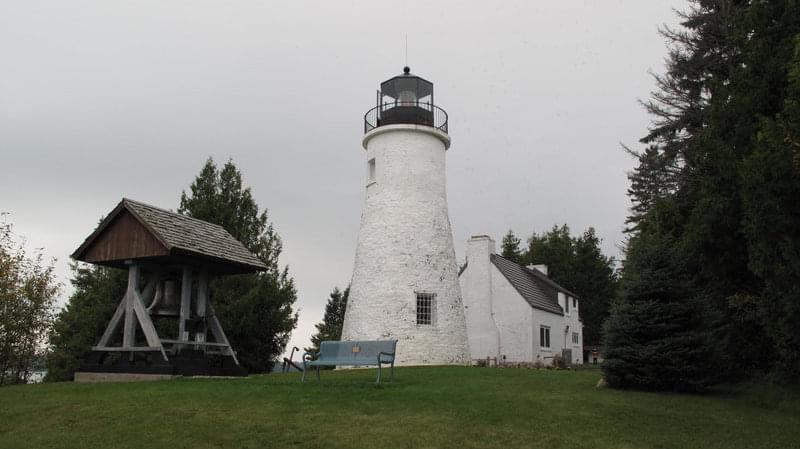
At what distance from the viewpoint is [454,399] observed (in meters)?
12.1

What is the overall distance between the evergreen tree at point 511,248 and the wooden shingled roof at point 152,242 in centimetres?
5438

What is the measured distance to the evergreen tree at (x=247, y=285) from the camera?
84.6 ft

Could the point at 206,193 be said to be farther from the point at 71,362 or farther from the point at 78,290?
the point at 78,290

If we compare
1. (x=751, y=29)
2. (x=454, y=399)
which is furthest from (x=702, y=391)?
(x=751, y=29)

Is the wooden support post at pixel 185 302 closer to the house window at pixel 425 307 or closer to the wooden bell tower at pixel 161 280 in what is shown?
the wooden bell tower at pixel 161 280

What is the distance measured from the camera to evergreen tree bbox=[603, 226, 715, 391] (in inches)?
587

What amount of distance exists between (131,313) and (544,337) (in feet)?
86.3

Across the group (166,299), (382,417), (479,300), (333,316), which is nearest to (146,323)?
(166,299)

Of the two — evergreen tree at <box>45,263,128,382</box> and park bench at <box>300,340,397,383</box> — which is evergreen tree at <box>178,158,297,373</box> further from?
park bench at <box>300,340,397,383</box>

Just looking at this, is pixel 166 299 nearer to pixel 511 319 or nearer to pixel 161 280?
pixel 161 280

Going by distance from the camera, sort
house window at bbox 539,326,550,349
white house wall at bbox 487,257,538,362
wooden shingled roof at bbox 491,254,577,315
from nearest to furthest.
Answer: white house wall at bbox 487,257,538,362 → wooden shingled roof at bbox 491,254,577,315 → house window at bbox 539,326,550,349

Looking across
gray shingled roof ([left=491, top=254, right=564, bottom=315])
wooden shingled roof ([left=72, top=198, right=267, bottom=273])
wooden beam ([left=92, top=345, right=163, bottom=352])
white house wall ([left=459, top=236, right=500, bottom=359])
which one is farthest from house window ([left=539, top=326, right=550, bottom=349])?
wooden beam ([left=92, top=345, right=163, bottom=352])

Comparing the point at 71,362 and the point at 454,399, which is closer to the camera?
the point at 454,399

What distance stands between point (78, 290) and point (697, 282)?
2934 centimetres
